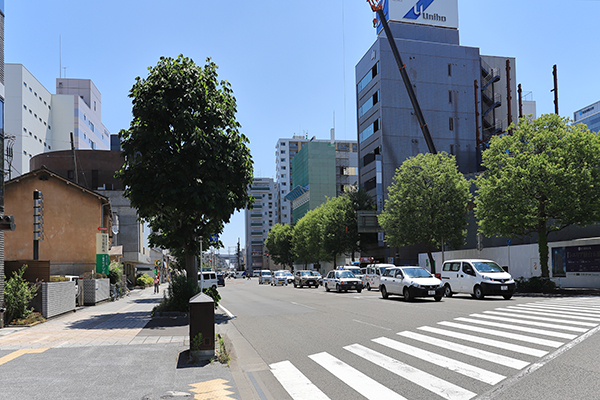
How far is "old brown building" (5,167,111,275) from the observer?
29.8m

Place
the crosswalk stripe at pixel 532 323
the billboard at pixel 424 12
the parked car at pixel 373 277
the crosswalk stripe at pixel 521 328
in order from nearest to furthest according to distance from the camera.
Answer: the crosswalk stripe at pixel 521 328, the crosswalk stripe at pixel 532 323, the parked car at pixel 373 277, the billboard at pixel 424 12

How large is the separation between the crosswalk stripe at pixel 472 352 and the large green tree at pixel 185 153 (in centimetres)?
913

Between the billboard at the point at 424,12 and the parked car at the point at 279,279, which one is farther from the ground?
the billboard at the point at 424,12

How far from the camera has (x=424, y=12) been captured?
247 feet

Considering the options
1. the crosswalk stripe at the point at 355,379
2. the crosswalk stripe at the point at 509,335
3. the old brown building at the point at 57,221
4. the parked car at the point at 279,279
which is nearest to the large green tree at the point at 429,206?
the parked car at the point at 279,279

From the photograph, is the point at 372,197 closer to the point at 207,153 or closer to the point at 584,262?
the point at 584,262

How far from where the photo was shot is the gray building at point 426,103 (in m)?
70.2

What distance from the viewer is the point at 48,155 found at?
6669 cm

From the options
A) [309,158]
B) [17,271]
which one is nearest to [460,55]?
[309,158]

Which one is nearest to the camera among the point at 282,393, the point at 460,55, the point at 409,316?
the point at 282,393

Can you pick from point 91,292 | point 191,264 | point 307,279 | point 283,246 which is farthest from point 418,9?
point 191,264

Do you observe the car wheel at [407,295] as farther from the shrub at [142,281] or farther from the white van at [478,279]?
the shrub at [142,281]

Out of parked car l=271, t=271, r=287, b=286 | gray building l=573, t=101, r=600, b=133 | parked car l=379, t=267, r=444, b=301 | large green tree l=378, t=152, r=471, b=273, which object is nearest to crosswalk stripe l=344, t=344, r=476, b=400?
parked car l=379, t=267, r=444, b=301

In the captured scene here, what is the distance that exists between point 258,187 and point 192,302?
179 metres
